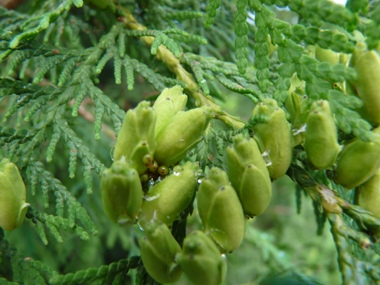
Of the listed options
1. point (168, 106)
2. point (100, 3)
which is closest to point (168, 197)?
point (168, 106)

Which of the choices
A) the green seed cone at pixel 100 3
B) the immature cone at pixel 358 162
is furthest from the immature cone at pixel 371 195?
the green seed cone at pixel 100 3

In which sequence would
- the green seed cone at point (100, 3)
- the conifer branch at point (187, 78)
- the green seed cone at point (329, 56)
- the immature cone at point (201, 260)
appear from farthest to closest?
the green seed cone at point (100, 3) → the conifer branch at point (187, 78) → the green seed cone at point (329, 56) → the immature cone at point (201, 260)

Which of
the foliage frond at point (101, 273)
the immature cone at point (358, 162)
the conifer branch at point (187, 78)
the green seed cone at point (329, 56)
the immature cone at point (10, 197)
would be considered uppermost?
the green seed cone at point (329, 56)

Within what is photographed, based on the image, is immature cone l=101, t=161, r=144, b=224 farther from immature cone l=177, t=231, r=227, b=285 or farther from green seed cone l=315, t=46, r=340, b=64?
green seed cone l=315, t=46, r=340, b=64

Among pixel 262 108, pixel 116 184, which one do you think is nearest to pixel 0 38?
pixel 116 184

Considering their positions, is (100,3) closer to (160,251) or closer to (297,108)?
(297,108)

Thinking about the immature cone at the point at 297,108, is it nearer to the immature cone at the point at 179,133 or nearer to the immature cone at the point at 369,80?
the immature cone at the point at 369,80
